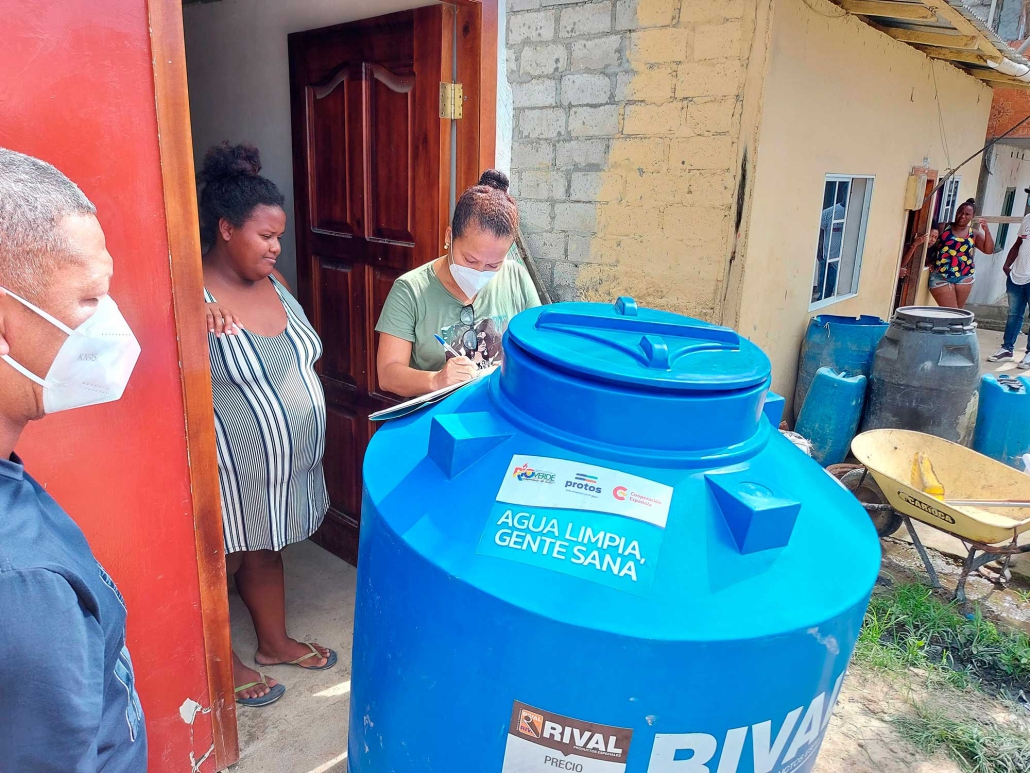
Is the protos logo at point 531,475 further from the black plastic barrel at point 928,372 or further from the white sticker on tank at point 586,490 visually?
the black plastic barrel at point 928,372

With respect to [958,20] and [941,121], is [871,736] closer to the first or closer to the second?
[958,20]

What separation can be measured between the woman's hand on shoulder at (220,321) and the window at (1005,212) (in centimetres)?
1496

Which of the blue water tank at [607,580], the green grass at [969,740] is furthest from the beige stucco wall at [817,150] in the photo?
the blue water tank at [607,580]

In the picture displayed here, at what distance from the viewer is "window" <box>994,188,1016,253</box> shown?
13.2 meters

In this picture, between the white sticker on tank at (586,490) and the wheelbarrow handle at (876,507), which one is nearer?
the white sticker on tank at (586,490)

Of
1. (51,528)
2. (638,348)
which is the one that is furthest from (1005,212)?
(51,528)

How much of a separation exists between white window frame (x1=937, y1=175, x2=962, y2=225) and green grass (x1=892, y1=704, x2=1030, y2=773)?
763 cm

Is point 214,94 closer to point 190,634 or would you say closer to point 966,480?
point 190,634

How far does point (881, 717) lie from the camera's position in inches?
107

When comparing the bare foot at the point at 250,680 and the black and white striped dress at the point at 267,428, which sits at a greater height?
the black and white striped dress at the point at 267,428

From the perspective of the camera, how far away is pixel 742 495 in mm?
1078

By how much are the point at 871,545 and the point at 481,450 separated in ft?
2.41

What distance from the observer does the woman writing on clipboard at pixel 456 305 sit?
2121mm

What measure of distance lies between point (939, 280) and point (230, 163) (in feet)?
28.8
